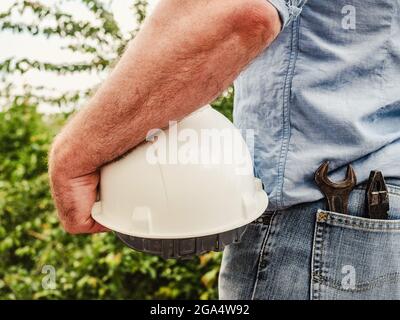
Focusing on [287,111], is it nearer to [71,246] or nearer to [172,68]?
[172,68]

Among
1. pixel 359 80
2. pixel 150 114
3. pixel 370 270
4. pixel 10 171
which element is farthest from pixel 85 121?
pixel 10 171

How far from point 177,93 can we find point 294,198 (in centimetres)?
42

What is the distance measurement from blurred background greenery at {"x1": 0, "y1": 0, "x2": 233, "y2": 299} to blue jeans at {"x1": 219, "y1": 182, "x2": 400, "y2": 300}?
5.27 feet

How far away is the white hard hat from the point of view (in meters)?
1.03

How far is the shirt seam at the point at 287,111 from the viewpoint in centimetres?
114

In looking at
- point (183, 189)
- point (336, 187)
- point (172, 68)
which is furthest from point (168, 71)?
point (336, 187)

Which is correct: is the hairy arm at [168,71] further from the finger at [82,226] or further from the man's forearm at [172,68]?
the finger at [82,226]

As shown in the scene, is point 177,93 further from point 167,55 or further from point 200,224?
point 200,224

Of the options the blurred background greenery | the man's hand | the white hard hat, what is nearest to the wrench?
the white hard hat

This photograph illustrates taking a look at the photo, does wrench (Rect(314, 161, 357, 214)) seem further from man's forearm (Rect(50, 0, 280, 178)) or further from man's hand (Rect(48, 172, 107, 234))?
man's hand (Rect(48, 172, 107, 234))

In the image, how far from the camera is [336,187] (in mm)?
1167

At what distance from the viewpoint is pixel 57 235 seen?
3375 millimetres

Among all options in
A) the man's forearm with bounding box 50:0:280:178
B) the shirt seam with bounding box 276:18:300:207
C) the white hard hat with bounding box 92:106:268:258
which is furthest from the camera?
the shirt seam with bounding box 276:18:300:207

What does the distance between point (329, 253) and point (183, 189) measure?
41 centimetres
